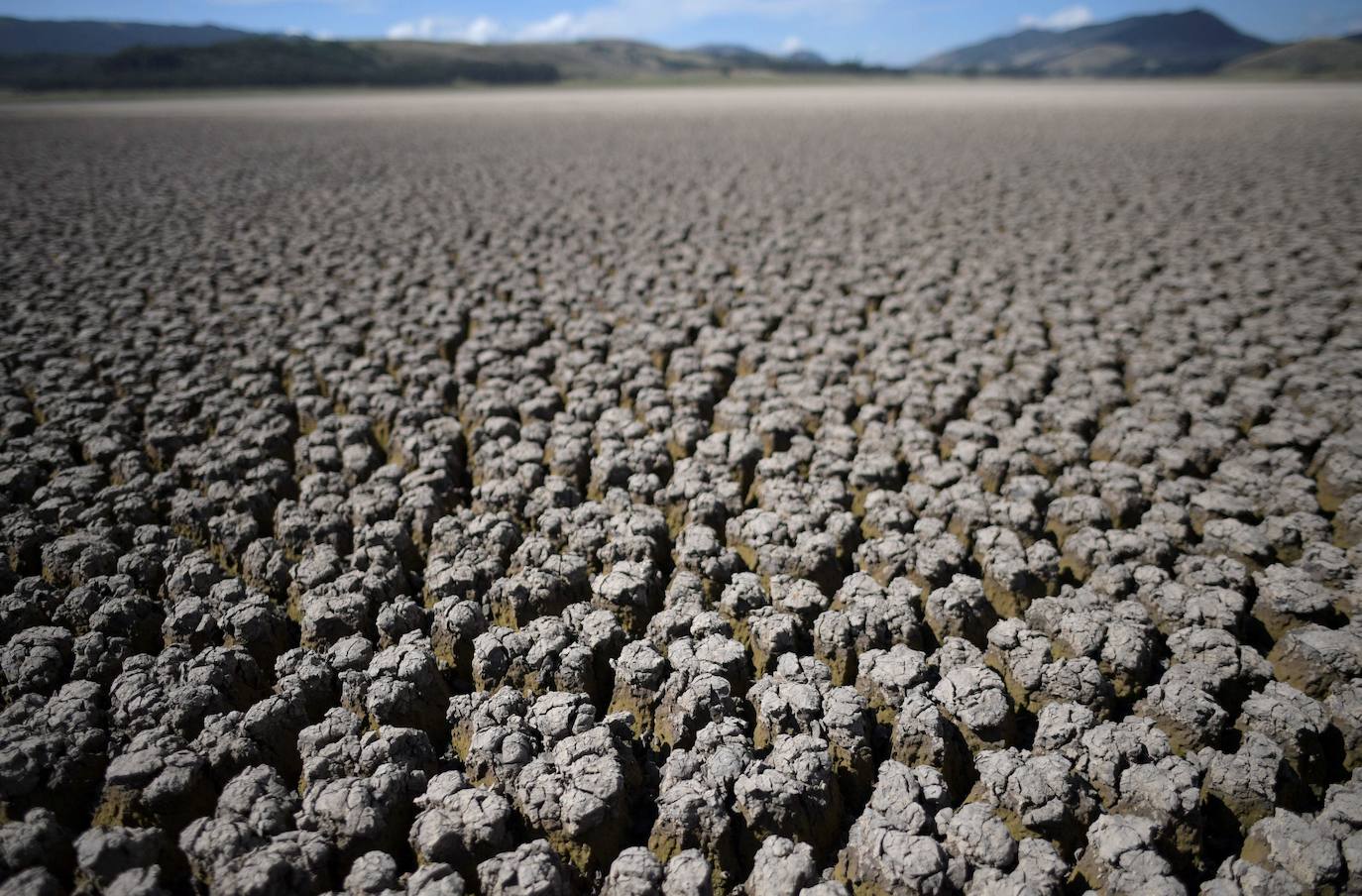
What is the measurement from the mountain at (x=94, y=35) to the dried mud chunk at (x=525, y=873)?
184m

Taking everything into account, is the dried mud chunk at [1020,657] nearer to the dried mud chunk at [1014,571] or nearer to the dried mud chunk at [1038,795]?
the dried mud chunk at [1014,571]

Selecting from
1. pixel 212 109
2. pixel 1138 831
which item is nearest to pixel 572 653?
pixel 1138 831

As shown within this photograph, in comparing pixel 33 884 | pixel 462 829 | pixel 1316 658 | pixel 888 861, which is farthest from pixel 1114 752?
pixel 33 884

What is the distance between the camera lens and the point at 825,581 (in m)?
2.90

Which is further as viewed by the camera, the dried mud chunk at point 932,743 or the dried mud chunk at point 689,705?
the dried mud chunk at point 689,705

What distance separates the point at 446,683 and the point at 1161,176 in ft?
44.9

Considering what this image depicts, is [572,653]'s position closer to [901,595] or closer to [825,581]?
[825,581]

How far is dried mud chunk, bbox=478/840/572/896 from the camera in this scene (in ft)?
5.78

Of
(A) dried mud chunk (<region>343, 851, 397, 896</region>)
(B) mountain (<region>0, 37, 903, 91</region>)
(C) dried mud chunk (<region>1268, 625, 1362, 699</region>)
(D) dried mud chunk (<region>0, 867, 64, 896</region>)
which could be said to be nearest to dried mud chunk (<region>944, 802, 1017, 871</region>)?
(C) dried mud chunk (<region>1268, 625, 1362, 699</region>)

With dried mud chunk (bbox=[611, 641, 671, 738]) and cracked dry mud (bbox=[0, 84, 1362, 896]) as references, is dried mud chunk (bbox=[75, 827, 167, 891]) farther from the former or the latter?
dried mud chunk (bbox=[611, 641, 671, 738])

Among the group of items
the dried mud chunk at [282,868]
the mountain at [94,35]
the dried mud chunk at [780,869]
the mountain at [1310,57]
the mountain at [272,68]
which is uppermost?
the mountain at [94,35]

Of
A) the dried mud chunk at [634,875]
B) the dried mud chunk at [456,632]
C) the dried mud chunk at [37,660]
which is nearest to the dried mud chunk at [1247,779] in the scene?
the dried mud chunk at [634,875]

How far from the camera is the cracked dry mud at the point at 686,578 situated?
1926mm

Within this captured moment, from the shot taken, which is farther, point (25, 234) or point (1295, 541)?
point (25, 234)
